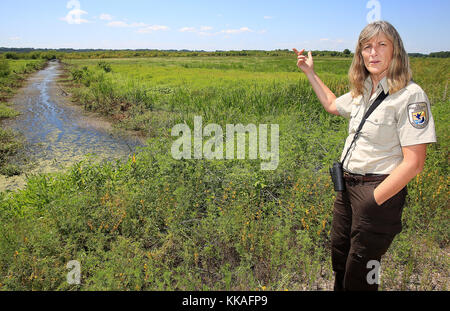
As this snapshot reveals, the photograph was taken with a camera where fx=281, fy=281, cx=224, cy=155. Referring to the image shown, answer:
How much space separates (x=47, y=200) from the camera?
404 cm

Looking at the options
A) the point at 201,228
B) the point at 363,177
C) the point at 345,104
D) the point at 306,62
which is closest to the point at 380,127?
the point at 363,177

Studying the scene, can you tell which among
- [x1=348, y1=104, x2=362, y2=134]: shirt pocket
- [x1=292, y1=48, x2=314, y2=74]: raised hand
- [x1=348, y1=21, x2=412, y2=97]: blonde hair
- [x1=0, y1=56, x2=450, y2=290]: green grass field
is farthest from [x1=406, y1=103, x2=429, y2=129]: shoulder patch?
[x1=0, y1=56, x2=450, y2=290]: green grass field

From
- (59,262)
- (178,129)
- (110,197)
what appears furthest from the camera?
(178,129)

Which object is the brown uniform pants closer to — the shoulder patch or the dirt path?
the shoulder patch

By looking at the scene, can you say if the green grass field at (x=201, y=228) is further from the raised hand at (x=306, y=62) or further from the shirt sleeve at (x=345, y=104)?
the raised hand at (x=306, y=62)

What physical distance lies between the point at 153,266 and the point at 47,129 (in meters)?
9.40

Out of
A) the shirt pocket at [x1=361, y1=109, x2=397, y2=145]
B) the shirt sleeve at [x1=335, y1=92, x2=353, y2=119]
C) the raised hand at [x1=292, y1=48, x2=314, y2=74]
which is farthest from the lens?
the raised hand at [x1=292, y1=48, x2=314, y2=74]

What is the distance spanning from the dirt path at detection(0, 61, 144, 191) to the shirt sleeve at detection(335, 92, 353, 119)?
3.96 meters

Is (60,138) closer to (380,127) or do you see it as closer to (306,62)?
(306,62)

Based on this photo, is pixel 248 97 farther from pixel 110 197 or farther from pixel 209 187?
pixel 110 197

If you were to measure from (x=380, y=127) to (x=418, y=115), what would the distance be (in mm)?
170

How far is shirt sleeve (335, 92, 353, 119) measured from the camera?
180cm

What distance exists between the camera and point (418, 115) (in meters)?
1.32

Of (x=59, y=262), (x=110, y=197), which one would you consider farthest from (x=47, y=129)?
(x=59, y=262)
